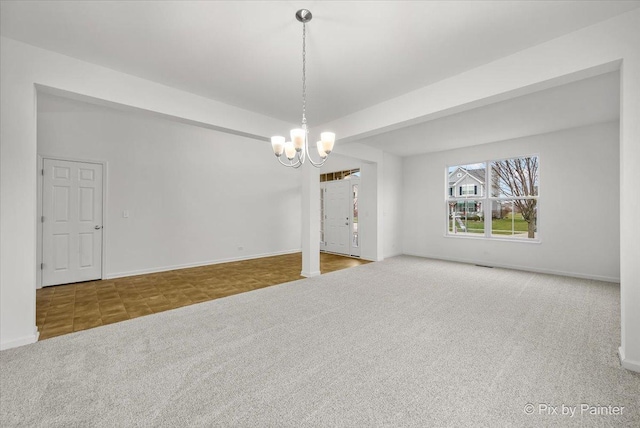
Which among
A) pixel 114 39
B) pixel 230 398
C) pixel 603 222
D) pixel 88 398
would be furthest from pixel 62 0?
pixel 603 222

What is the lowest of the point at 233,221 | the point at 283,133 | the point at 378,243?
the point at 378,243

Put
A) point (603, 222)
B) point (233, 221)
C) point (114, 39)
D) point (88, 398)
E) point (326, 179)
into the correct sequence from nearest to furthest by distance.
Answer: point (88, 398)
point (114, 39)
point (603, 222)
point (233, 221)
point (326, 179)

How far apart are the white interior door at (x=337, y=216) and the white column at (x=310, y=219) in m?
2.32

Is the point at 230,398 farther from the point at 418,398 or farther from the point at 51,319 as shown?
the point at 51,319

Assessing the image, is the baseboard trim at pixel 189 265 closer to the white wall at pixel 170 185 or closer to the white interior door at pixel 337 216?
the white wall at pixel 170 185

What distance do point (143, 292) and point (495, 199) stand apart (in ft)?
22.5

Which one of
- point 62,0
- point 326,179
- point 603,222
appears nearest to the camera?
point 62,0

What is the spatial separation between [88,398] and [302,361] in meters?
1.41

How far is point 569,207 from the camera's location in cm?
490

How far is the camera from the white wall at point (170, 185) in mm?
4562

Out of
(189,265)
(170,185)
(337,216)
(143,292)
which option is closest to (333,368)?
(143,292)

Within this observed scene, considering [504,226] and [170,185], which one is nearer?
[170,185]

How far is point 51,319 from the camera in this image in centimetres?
300

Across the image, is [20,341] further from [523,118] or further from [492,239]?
[492,239]
